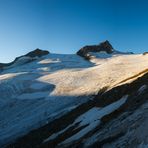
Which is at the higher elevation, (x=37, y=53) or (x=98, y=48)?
(x=37, y=53)

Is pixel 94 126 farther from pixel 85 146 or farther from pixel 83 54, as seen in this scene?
pixel 83 54

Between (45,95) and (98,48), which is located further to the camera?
(98,48)

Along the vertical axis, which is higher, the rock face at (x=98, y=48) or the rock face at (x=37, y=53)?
the rock face at (x=37, y=53)

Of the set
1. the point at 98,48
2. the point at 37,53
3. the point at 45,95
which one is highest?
the point at 37,53

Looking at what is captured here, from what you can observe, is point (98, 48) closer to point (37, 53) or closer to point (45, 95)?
point (37, 53)

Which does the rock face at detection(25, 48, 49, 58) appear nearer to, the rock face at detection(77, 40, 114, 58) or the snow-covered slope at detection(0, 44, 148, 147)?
the rock face at detection(77, 40, 114, 58)

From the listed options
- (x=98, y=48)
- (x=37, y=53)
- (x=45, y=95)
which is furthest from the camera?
(x=37, y=53)

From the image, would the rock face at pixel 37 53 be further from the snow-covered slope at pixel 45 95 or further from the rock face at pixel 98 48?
the snow-covered slope at pixel 45 95

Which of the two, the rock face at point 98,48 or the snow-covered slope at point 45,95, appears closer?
the snow-covered slope at point 45,95

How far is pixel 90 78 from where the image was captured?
76312 mm

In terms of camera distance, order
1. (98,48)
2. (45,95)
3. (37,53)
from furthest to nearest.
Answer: (37,53)
(98,48)
(45,95)

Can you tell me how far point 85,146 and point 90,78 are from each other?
48.4 meters

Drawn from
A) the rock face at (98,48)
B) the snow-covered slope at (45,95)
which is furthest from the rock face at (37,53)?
the snow-covered slope at (45,95)

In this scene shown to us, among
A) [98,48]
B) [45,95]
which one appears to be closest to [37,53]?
[98,48]
